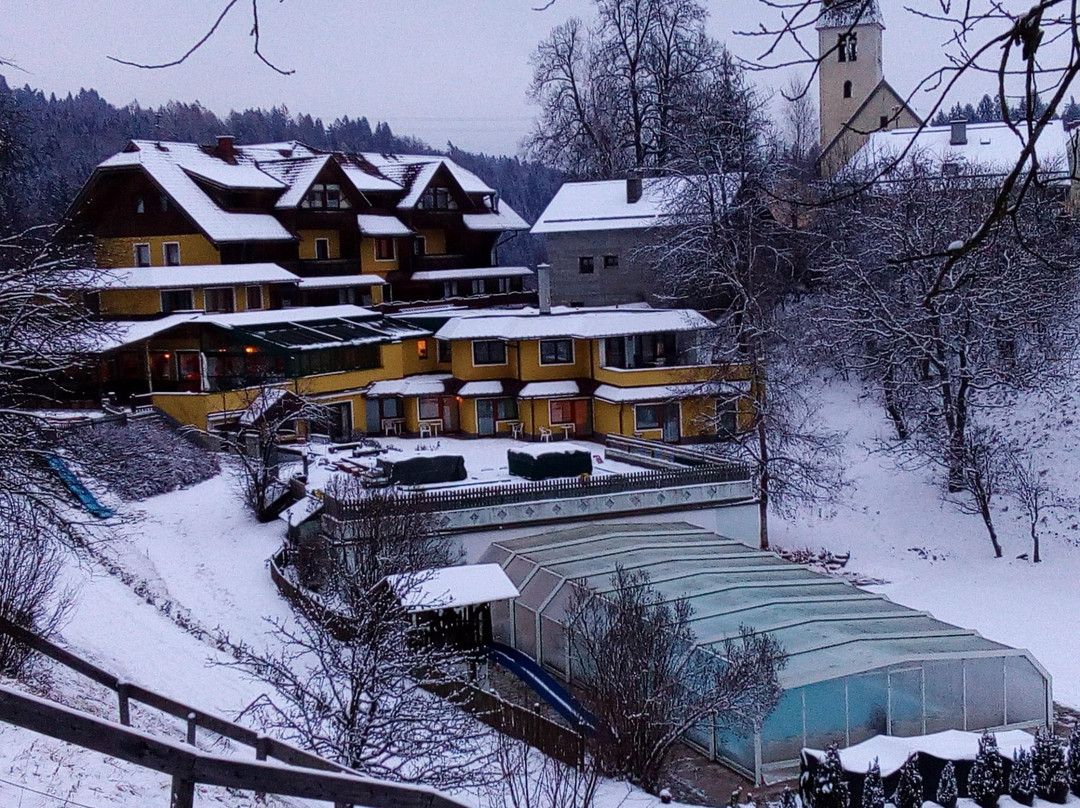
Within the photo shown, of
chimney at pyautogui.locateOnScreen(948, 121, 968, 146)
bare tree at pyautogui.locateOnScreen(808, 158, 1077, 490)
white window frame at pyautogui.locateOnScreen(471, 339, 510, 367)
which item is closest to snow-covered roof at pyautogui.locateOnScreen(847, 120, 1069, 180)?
chimney at pyautogui.locateOnScreen(948, 121, 968, 146)

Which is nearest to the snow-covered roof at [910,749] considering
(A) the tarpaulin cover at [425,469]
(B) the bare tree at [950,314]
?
(A) the tarpaulin cover at [425,469]

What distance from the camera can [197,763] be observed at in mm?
4852

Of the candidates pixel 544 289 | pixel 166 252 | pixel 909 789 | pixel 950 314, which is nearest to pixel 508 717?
pixel 909 789

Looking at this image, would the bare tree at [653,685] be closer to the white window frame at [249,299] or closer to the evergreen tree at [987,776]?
the evergreen tree at [987,776]

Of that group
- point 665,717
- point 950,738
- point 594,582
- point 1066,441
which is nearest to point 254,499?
point 594,582

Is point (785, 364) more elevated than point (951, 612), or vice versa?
point (785, 364)

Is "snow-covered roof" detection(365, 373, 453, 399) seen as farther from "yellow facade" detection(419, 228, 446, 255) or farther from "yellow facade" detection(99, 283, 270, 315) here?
"yellow facade" detection(419, 228, 446, 255)

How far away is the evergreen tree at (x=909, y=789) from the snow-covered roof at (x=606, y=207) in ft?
91.6

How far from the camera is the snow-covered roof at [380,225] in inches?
1772

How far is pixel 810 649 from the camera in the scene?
16.7 m

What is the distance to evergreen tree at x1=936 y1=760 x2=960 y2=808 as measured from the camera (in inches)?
547

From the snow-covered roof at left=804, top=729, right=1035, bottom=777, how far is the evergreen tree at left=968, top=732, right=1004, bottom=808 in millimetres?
193

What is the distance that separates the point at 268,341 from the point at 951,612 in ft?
70.9

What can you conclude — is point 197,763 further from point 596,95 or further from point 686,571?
point 596,95
